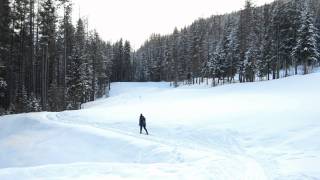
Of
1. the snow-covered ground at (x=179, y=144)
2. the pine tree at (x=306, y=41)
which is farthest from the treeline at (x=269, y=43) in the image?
the snow-covered ground at (x=179, y=144)

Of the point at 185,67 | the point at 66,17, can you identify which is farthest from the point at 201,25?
the point at 66,17

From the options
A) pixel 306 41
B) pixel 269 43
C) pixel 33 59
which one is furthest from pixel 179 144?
pixel 269 43

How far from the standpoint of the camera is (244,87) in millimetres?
52781

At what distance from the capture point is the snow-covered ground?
47.2 ft

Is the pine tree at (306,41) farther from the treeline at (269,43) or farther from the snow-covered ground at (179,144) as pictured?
the snow-covered ground at (179,144)

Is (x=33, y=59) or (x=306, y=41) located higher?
(x=306, y=41)

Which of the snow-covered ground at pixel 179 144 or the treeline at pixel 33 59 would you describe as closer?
the snow-covered ground at pixel 179 144

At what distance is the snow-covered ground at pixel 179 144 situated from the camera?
1440 cm

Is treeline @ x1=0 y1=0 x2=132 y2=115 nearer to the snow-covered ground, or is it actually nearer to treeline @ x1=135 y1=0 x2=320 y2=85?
the snow-covered ground

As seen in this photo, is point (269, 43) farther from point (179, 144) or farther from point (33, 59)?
point (179, 144)

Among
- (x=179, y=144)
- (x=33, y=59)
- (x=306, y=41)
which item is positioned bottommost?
(x=179, y=144)

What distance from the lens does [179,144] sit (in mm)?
22859

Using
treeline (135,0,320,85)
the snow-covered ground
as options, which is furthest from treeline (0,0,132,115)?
treeline (135,0,320,85)

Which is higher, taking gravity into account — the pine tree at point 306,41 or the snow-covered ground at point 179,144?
the pine tree at point 306,41
